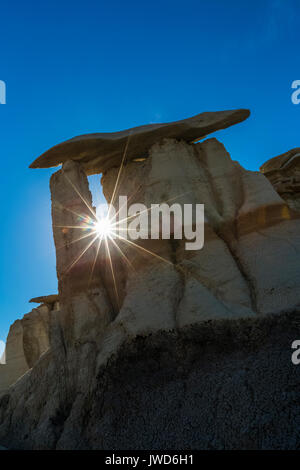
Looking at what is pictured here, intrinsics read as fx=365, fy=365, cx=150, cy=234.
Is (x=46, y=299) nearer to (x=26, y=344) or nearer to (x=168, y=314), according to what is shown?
(x=26, y=344)

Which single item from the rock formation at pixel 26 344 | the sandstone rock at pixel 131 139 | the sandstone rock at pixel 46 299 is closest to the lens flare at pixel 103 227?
the sandstone rock at pixel 131 139

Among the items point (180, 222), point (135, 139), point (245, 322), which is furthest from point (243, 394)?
point (135, 139)

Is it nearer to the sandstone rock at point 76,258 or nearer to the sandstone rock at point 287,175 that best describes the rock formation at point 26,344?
the sandstone rock at point 76,258

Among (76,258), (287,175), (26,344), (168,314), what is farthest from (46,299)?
(287,175)

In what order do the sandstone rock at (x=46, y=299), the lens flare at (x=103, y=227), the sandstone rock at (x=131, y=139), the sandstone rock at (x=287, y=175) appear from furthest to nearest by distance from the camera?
the sandstone rock at (x=46, y=299), the sandstone rock at (x=287, y=175), the sandstone rock at (x=131, y=139), the lens flare at (x=103, y=227)

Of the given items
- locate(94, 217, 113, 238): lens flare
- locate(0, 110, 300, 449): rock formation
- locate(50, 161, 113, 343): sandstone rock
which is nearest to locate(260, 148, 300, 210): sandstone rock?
locate(0, 110, 300, 449): rock formation

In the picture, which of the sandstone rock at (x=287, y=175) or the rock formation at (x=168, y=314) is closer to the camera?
the rock formation at (x=168, y=314)
